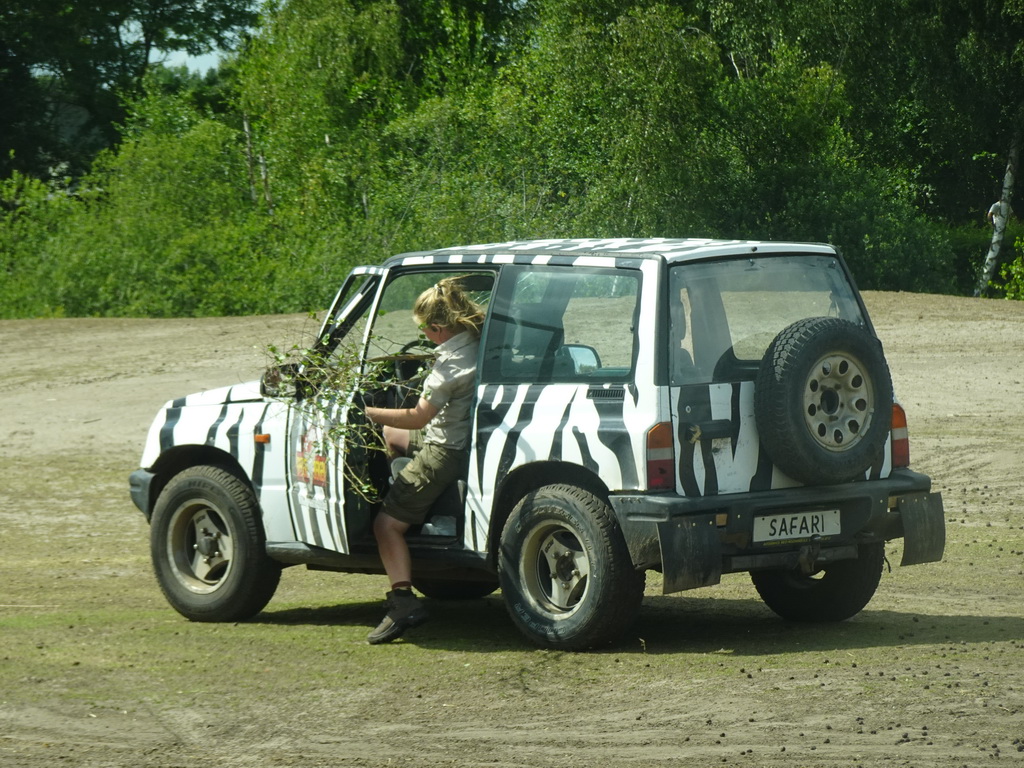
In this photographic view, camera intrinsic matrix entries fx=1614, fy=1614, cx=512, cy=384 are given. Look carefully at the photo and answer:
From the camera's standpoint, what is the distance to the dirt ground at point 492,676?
17.9 feet

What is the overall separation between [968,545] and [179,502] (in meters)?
5.18

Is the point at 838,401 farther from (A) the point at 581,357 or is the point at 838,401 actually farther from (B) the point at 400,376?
(B) the point at 400,376

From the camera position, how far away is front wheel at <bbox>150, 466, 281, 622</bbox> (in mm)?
8250

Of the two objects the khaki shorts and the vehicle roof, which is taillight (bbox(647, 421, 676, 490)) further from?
the khaki shorts

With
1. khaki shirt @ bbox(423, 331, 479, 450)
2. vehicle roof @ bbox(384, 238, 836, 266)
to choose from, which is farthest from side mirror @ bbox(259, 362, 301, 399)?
khaki shirt @ bbox(423, 331, 479, 450)

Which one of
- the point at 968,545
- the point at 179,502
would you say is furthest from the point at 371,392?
the point at 968,545

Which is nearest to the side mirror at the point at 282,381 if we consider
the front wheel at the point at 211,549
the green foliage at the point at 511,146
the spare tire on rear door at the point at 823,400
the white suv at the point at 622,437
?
the white suv at the point at 622,437

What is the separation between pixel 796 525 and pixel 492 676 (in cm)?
148

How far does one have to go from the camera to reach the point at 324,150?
130ft

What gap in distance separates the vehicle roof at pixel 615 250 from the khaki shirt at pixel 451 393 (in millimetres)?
491

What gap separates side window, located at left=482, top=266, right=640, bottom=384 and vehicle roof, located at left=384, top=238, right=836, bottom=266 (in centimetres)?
8

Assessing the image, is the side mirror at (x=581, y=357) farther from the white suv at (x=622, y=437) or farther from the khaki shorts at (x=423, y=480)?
the khaki shorts at (x=423, y=480)

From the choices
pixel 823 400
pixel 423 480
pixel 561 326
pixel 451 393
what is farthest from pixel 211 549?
pixel 823 400

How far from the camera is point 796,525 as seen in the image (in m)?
7.04
